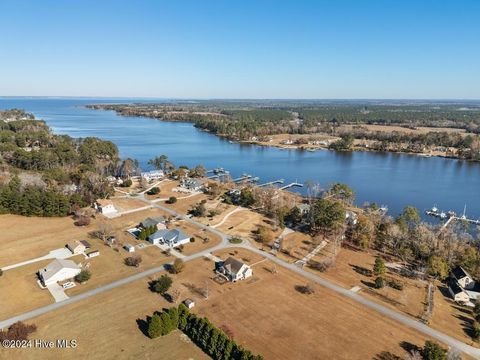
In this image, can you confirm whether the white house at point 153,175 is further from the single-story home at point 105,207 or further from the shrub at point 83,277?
the shrub at point 83,277

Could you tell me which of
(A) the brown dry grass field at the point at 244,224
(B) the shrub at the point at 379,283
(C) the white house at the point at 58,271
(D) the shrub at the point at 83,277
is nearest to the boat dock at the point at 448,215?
(B) the shrub at the point at 379,283

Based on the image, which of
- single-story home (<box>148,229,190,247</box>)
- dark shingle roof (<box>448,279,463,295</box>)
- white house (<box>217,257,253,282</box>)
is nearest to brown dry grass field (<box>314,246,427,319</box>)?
dark shingle roof (<box>448,279,463,295</box>)

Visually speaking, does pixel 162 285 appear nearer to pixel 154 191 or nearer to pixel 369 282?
pixel 369 282

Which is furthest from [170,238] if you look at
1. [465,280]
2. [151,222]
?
[465,280]

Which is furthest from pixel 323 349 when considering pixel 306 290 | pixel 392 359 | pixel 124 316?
pixel 124 316

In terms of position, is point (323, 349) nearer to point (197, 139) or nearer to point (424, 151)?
point (424, 151)

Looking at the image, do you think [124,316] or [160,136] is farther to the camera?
[160,136]
